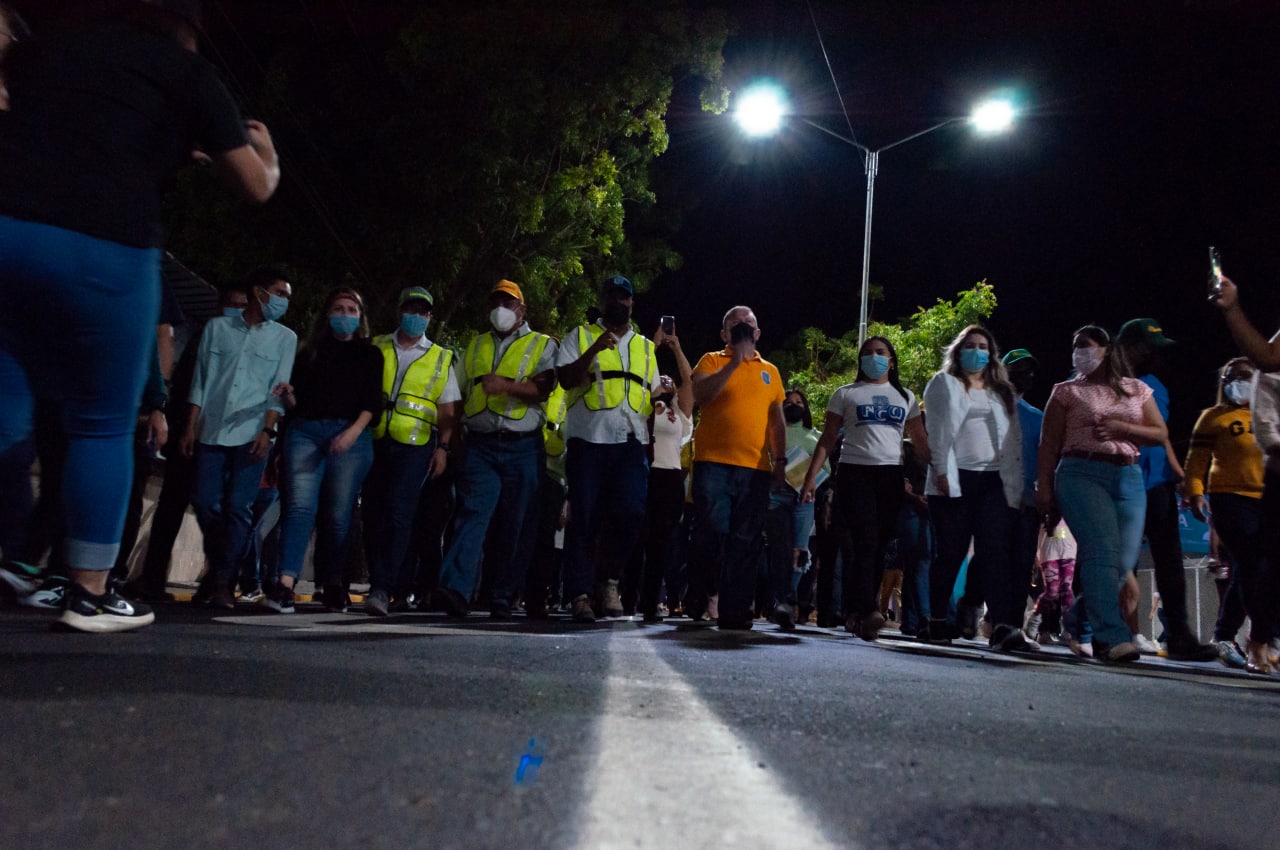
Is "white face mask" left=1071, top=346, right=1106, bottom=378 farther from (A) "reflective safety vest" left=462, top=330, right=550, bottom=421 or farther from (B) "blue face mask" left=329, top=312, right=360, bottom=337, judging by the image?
(B) "blue face mask" left=329, top=312, right=360, bottom=337

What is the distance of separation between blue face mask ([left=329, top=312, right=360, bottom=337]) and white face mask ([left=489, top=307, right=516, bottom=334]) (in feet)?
2.84

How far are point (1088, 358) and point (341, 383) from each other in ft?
14.8

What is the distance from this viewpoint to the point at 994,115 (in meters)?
19.6

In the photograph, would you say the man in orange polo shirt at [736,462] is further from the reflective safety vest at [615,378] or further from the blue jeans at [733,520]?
the reflective safety vest at [615,378]

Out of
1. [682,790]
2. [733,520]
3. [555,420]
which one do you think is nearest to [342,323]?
[555,420]

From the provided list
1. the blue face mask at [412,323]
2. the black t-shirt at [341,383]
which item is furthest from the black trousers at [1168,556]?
the black t-shirt at [341,383]

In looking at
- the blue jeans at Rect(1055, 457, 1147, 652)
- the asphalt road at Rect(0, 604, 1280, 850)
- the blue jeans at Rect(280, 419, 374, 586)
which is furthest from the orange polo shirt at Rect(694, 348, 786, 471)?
the asphalt road at Rect(0, 604, 1280, 850)

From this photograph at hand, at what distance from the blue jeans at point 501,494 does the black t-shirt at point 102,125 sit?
3.42 metres

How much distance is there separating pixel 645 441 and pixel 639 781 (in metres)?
5.45

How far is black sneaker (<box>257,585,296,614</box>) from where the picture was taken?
247 inches

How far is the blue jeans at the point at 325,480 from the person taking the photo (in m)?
6.55

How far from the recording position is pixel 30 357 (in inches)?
137

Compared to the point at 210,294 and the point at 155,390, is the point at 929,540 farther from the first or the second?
the point at 210,294

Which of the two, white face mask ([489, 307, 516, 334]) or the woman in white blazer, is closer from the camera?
the woman in white blazer
